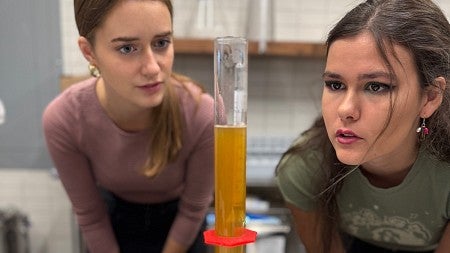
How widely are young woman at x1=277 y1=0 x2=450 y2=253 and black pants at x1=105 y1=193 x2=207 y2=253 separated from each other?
34cm

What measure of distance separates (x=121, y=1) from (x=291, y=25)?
128cm

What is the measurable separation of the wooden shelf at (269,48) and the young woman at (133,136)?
828 mm

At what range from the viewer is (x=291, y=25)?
81.5 inches

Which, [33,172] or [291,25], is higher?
[291,25]

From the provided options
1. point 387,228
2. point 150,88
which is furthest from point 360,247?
point 150,88

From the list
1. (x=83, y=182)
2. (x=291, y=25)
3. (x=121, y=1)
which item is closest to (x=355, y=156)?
(x=121, y=1)

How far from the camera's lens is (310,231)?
40.4 inches

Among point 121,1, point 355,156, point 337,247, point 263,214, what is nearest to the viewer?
point 355,156

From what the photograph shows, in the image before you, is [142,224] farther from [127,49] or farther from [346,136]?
[346,136]

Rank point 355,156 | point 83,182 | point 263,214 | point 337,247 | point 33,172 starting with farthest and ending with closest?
point 33,172 < point 263,214 < point 83,182 < point 337,247 < point 355,156

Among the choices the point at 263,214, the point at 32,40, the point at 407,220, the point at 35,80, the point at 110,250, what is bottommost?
the point at 263,214

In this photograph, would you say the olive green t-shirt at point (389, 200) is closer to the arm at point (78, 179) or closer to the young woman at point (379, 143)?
the young woman at point (379, 143)

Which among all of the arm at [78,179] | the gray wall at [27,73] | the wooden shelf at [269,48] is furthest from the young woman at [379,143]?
the gray wall at [27,73]

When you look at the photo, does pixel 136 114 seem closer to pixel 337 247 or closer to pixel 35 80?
pixel 337 247
